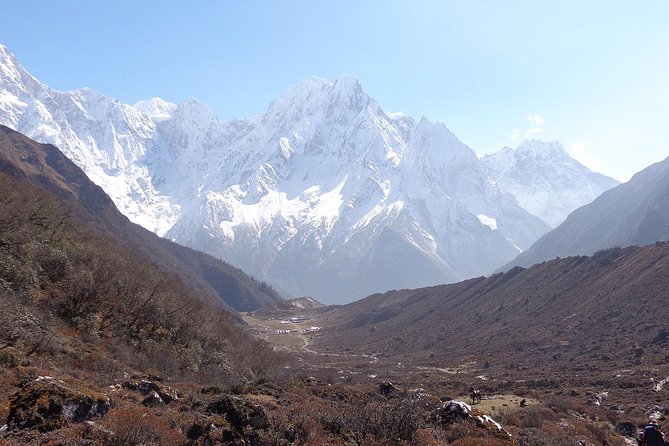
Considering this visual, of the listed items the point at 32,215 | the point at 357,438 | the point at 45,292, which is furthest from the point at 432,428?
the point at 32,215

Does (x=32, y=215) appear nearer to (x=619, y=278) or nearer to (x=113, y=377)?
(x=113, y=377)

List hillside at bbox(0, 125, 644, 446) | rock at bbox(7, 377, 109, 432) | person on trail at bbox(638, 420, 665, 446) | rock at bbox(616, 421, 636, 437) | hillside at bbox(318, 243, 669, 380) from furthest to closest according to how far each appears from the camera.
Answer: hillside at bbox(318, 243, 669, 380)
rock at bbox(616, 421, 636, 437)
person on trail at bbox(638, 420, 665, 446)
hillside at bbox(0, 125, 644, 446)
rock at bbox(7, 377, 109, 432)

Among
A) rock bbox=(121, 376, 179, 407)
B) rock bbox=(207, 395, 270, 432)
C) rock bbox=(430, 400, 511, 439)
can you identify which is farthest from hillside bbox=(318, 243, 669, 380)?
rock bbox=(207, 395, 270, 432)

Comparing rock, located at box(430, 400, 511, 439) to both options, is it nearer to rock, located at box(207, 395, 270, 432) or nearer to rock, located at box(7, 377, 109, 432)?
rock, located at box(207, 395, 270, 432)

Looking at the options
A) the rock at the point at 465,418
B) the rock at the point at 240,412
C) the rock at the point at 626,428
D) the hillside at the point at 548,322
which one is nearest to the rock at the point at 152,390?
the rock at the point at 240,412

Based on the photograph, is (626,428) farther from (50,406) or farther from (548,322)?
(548,322)

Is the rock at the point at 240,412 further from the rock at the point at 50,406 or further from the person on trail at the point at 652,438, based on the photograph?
the person on trail at the point at 652,438
